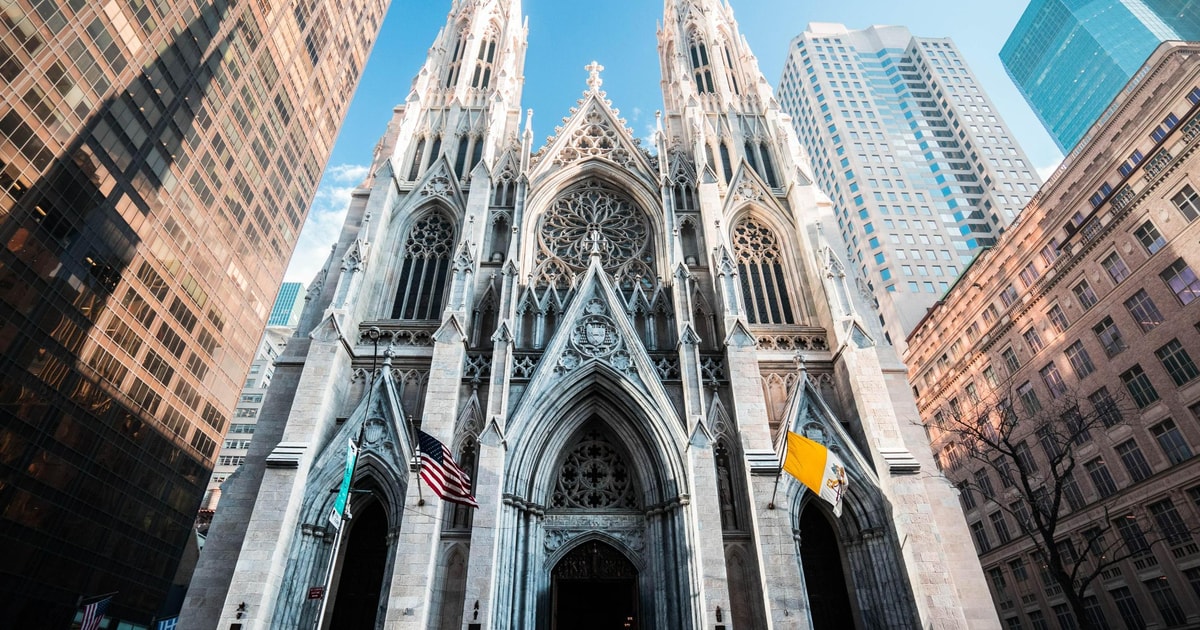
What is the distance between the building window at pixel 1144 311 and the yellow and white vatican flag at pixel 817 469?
19.0m

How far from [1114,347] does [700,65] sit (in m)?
22.7

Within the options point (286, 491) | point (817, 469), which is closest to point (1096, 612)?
point (817, 469)

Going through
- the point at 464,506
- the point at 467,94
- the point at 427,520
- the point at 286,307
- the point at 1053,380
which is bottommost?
the point at 427,520

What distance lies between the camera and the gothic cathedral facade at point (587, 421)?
15.4m

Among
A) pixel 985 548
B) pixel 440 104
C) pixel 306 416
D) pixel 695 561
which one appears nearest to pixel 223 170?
pixel 440 104

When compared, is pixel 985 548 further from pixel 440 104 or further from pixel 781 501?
pixel 440 104

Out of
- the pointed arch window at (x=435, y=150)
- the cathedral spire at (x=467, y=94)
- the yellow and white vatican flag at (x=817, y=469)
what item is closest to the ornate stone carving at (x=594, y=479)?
the yellow and white vatican flag at (x=817, y=469)

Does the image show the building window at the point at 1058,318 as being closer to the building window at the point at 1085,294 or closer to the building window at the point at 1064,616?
the building window at the point at 1085,294

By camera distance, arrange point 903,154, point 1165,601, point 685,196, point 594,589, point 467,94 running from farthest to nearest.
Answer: point 903,154
point 467,94
point 685,196
point 1165,601
point 594,589

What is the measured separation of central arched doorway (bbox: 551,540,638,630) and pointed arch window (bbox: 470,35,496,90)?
2176 centimetres

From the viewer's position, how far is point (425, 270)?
22.6 metres

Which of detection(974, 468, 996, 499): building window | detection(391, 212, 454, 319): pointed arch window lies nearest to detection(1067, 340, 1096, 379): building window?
detection(974, 468, 996, 499): building window

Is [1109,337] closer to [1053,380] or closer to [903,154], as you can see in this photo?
[1053,380]

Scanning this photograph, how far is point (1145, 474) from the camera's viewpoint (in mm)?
24344
